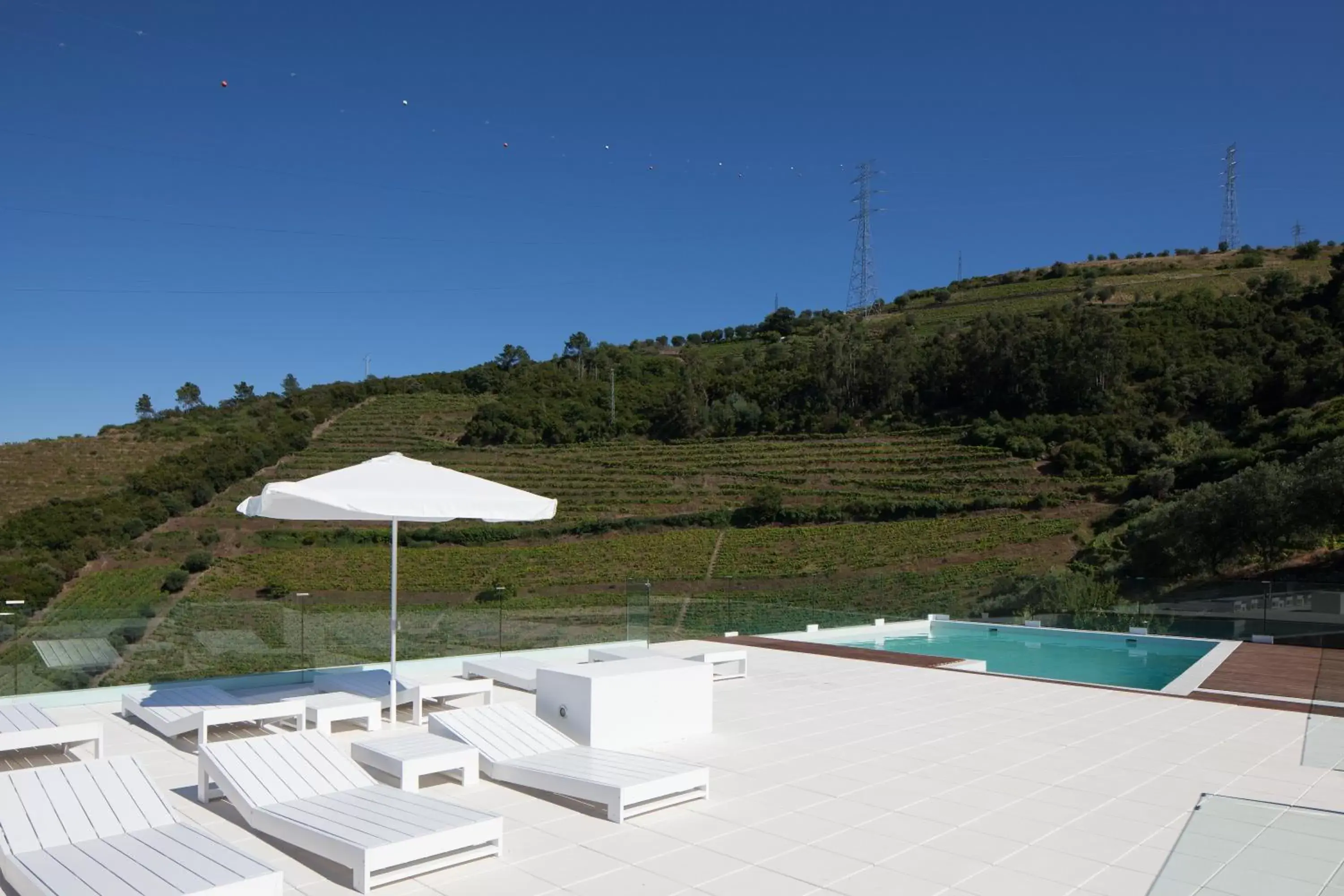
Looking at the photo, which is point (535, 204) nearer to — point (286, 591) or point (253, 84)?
point (253, 84)

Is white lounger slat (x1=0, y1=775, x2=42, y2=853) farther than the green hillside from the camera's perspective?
No

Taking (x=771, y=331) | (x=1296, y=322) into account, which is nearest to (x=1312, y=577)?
(x=1296, y=322)

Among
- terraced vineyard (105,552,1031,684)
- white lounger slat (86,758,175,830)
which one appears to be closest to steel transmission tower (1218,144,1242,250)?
terraced vineyard (105,552,1031,684)

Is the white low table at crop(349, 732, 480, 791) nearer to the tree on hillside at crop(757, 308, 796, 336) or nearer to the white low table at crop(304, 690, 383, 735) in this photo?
the white low table at crop(304, 690, 383, 735)

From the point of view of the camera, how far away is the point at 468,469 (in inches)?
1746

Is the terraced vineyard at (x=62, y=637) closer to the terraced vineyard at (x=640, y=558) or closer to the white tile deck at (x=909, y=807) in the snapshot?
the white tile deck at (x=909, y=807)

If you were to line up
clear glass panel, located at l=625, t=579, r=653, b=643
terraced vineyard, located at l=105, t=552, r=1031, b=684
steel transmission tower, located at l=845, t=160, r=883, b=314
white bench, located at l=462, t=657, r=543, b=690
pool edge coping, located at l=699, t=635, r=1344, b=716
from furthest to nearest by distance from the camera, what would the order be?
steel transmission tower, located at l=845, t=160, r=883, b=314, clear glass panel, located at l=625, t=579, r=653, b=643, terraced vineyard, located at l=105, t=552, r=1031, b=684, white bench, located at l=462, t=657, r=543, b=690, pool edge coping, located at l=699, t=635, r=1344, b=716

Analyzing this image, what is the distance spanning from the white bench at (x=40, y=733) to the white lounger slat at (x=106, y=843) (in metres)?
1.52

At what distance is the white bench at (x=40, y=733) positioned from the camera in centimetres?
504

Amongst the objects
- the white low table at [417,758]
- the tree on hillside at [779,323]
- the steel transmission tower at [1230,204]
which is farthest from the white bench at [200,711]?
the tree on hillside at [779,323]

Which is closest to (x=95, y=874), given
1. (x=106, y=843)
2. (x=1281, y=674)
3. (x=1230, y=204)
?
(x=106, y=843)

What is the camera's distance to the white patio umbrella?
18.1 feet

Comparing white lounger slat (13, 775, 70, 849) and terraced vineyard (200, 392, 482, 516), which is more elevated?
terraced vineyard (200, 392, 482, 516)

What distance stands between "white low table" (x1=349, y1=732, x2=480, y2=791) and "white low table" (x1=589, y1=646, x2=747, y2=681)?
3.21 meters
